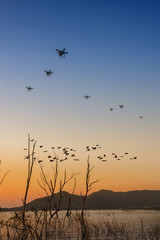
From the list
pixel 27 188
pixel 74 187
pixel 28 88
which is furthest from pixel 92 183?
pixel 28 88

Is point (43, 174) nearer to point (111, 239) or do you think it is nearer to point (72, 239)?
point (72, 239)

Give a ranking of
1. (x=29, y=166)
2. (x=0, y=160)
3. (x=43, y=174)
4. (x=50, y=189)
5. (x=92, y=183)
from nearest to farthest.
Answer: (x=0, y=160) < (x=29, y=166) < (x=43, y=174) < (x=50, y=189) < (x=92, y=183)

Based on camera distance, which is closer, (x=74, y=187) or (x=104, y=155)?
(x=104, y=155)

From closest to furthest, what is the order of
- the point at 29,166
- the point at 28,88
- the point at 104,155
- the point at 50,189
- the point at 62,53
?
the point at 62,53, the point at 28,88, the point at 104,155, the point at 29,166, the point at 50,189

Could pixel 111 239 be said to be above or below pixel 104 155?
below

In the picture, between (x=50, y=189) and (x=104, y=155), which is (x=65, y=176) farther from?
(x=104, y=155)

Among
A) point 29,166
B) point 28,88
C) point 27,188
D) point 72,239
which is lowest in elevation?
point 72,239

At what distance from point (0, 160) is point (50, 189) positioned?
50.3ft

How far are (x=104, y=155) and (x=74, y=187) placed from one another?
1015 centimetres

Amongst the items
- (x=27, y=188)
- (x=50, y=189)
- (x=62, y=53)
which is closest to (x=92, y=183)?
(x=50, y=189)

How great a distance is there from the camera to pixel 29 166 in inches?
1021

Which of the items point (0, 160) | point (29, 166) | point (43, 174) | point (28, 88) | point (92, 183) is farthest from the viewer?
point (92, 183)

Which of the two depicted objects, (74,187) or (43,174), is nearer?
(43,174)

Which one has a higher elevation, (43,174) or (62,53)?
(62,53)
